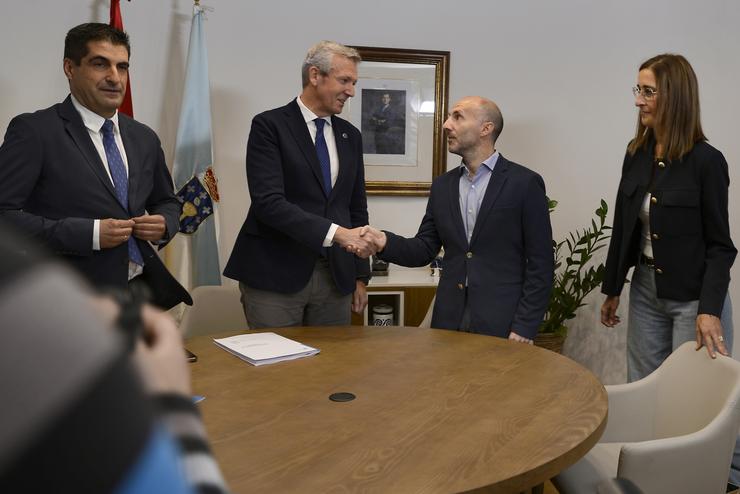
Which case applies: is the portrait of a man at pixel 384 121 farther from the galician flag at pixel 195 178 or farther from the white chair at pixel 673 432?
the white chair at pixel 673 432

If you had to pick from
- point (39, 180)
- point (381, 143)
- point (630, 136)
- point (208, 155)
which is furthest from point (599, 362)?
point (39, 180)

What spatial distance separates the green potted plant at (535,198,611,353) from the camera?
3916 millimetres

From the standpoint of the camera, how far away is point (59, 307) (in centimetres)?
28

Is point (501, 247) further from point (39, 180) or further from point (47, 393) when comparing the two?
point (47, 393)

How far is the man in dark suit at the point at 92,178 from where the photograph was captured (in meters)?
2.28

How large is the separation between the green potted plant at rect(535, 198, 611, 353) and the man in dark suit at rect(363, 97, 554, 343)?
1.17 meters

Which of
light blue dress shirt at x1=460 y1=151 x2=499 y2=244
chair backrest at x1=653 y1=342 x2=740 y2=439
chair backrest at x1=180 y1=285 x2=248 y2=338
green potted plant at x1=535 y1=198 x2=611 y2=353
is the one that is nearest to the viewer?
chair backrest at x1=653 y1=342 x2=740 y2=439

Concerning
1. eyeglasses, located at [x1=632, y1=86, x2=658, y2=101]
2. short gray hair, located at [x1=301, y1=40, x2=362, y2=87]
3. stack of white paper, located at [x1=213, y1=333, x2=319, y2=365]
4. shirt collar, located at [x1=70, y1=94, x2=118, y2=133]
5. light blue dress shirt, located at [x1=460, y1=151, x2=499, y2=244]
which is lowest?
stack of white paper, located at [x1=213, y1=333, x2=319, y2=365]

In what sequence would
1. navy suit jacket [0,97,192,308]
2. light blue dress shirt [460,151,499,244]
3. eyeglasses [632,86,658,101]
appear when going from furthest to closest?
1. light blue dress shirt [460,151,499,244]
2. eyeglasses [632,86,658,101]
3. navy suit jacket [0,97,192,308]

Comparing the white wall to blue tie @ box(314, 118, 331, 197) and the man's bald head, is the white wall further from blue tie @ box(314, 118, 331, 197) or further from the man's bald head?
the man's bald head

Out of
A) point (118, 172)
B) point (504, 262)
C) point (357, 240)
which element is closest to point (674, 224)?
point (504, 262)

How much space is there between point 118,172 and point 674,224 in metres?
2.08

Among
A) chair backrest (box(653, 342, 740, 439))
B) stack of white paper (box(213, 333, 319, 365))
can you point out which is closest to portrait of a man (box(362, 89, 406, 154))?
stack of white paper (box(213, 333, 319, 365))

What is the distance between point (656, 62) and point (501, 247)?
36.7 inches
